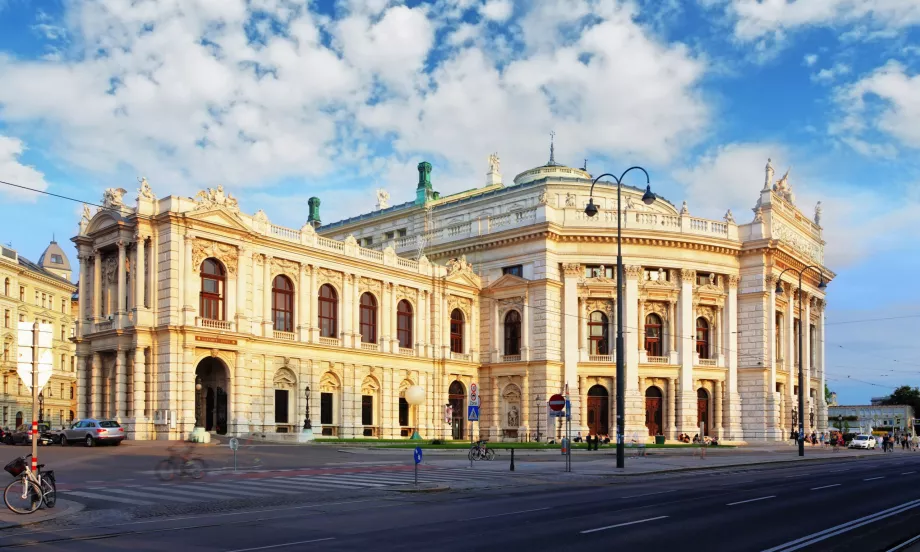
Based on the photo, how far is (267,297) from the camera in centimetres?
5603

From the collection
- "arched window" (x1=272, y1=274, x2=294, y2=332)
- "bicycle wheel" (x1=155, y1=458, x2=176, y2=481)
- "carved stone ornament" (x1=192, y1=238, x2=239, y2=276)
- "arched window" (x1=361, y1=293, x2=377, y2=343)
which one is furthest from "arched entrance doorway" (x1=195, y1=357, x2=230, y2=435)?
"bicycle wheel" (x1=155, y1=458, x2=176, y2=481)

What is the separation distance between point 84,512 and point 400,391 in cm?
4597

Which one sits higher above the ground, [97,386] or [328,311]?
[328,311]

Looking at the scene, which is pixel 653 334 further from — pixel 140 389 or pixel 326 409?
pixel 140 389

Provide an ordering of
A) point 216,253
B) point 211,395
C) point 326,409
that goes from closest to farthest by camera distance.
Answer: point 216,253 → point 211,395 → point 326,409

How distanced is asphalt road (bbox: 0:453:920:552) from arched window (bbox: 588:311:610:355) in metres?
43.4

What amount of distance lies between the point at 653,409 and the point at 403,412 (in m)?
19.5

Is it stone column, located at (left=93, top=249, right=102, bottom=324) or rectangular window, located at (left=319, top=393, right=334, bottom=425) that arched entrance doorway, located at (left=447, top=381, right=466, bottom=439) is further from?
stone column, located at (left=93, top=249, right=102, bottom=324)

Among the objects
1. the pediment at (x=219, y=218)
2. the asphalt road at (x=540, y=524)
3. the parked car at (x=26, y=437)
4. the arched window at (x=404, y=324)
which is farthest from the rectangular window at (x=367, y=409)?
the asphalt road at (x=540, y=524)

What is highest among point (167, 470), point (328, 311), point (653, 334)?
point (328, 311)

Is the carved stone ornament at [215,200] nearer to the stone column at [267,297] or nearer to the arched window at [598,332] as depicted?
the stone column at [267,297]

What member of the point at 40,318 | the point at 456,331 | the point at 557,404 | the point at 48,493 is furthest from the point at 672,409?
the point at 40,318

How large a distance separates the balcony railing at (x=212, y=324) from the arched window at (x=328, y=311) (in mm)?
8695

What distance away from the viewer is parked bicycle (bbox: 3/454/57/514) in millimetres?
18922
